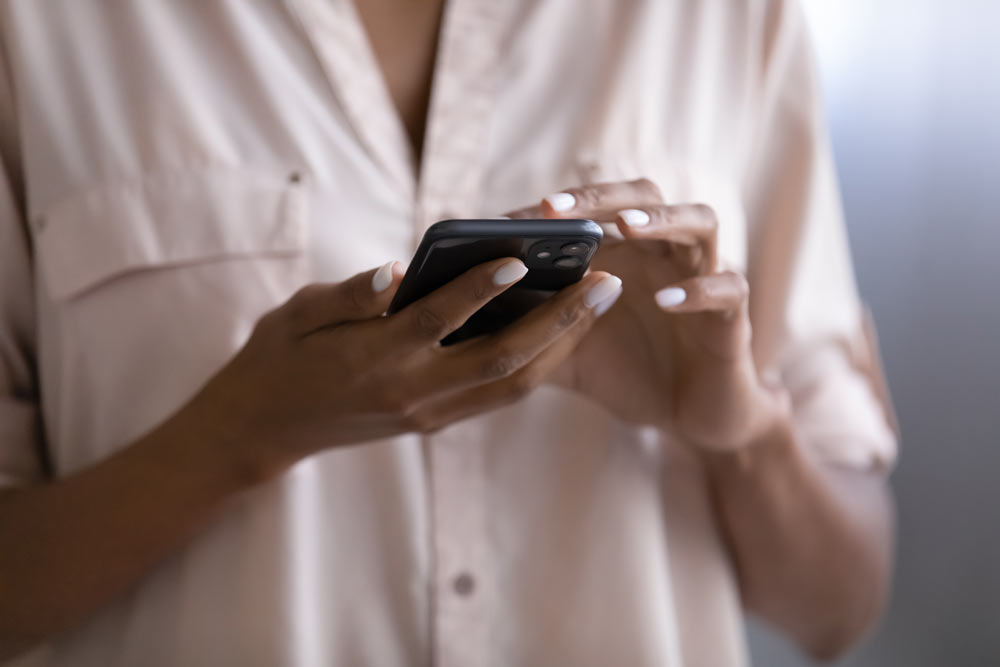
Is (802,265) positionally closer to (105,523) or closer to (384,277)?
(384,277)

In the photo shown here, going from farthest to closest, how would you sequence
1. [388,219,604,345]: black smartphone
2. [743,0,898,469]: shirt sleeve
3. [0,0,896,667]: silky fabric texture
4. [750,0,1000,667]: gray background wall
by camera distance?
[750,0,1000,667]: gray background wall, [743,0,898,469]: shirt sleeve, [0,0,896,667]: silky fabric texture, [388,219,604,345]: black smartphone

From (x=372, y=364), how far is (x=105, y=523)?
27cm

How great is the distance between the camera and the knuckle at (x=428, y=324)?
0.45 metres

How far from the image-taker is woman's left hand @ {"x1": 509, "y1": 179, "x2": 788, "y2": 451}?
0.50m

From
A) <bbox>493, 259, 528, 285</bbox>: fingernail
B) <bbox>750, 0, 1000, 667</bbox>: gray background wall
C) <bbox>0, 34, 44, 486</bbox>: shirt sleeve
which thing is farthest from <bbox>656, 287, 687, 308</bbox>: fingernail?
<bbox>750, 0, 1000, 667</bbox>: gray background wall

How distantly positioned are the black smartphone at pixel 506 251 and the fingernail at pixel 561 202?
4 centimetres

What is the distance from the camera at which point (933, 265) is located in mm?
1069

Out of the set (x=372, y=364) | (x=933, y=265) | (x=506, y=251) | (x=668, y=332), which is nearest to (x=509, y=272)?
(x=506, y=251)

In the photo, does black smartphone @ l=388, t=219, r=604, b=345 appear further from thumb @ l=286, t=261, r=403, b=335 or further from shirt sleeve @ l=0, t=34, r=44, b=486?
shirt sleeve @ l=0, t=34, r=44, b=486

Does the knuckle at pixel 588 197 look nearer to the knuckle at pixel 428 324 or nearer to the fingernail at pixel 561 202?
the fingernail at pixel 561 202

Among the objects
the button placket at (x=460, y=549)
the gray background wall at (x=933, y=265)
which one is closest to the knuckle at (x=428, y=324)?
the button placket at (x=460, y=549)

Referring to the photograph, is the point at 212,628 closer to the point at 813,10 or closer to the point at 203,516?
the point at 203,516

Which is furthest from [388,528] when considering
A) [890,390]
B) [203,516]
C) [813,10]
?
[813,10]

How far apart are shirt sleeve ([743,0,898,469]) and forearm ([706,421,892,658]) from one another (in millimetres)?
53
